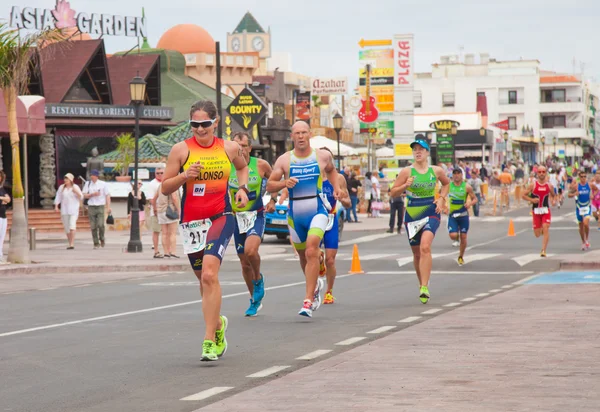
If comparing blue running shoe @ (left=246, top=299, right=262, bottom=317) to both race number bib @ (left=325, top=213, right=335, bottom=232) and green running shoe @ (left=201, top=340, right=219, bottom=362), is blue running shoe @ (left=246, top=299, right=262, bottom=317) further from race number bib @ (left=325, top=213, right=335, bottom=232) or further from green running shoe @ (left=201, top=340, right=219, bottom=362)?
green running shoe @ (left=201, top=340, right=219, bottom=362)

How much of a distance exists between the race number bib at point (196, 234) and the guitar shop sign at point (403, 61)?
189 feet

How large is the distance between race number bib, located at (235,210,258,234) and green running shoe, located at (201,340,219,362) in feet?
12.6

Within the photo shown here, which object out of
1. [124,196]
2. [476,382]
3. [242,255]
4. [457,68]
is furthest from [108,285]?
[457,68]

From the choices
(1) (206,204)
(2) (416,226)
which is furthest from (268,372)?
(2) (416,226)

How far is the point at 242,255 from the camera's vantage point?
523 inches

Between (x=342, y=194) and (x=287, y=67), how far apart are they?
110769mm

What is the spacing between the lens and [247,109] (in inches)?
1406

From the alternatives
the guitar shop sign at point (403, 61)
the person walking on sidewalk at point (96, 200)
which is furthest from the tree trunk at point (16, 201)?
the guitar shop sign at point (403, 61)

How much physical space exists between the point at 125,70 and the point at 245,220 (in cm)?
4076

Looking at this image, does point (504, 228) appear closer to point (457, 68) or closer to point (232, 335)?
point (232, 335)

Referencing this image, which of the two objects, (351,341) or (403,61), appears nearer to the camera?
(351,341)

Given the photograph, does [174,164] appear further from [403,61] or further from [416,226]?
[403,61]

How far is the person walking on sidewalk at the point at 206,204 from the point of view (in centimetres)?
968

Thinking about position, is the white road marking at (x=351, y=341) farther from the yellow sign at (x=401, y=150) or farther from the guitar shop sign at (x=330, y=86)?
the guitar shop sign at (x=330, y=86)
